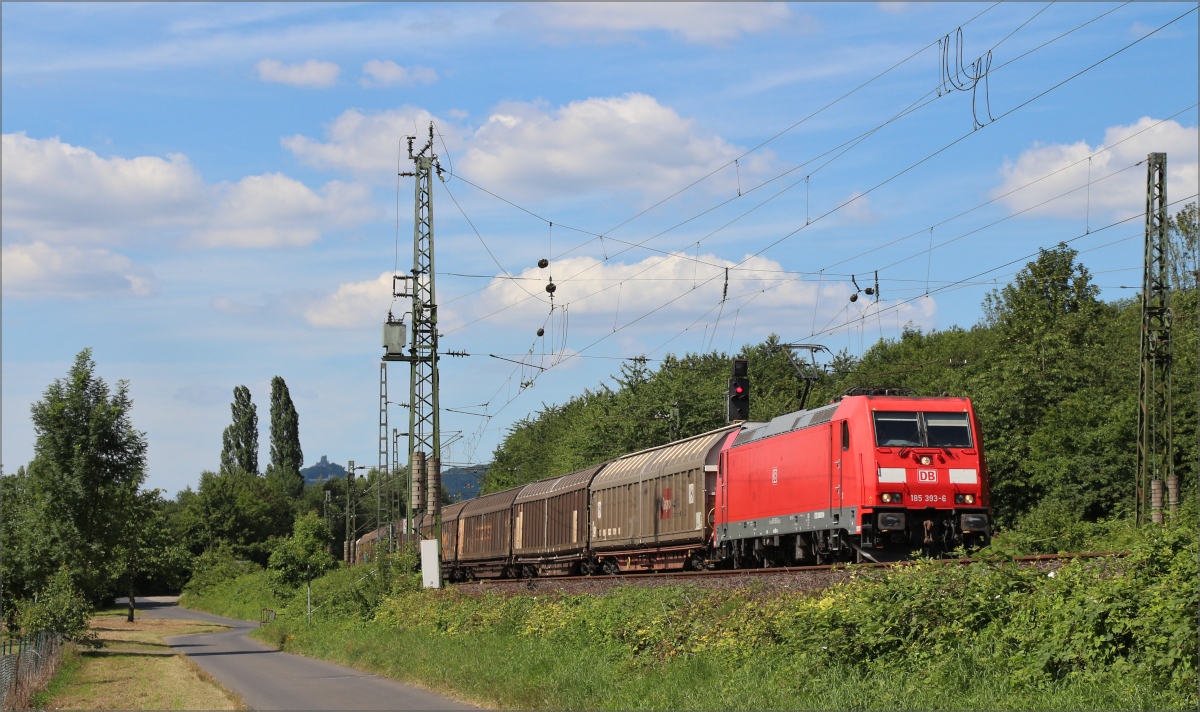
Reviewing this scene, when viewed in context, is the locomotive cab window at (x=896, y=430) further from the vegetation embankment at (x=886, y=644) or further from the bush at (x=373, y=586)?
the bush at (x=373, y=586)

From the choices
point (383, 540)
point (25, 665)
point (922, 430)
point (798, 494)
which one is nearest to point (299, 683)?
point (25, 665)

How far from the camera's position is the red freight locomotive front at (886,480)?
21.1m

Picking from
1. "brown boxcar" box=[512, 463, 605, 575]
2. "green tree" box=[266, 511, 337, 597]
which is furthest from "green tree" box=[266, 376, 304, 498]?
"brown boxcar" box=[512, 463, 605, 575]

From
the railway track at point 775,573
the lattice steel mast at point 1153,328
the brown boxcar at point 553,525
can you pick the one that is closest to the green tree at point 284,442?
the brown boxcar at point 553,525

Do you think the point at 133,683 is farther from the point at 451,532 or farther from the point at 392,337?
the point at 451,532

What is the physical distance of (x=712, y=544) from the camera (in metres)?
29.0

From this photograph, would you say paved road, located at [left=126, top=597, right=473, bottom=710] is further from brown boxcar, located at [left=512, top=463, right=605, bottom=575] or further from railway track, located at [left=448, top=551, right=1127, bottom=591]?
brown boxcar, located at [left=512, top=463, right=605, bottom=575]

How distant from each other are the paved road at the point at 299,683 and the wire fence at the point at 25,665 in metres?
3.92

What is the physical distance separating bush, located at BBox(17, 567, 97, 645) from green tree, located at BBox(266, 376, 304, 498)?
94.4 metres

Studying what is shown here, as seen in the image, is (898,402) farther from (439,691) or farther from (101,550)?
(101,550)

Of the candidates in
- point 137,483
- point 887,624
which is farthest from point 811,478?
point 137,483

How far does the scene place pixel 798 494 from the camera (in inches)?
938

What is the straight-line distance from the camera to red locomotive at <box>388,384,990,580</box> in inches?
837

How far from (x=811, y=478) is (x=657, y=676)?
8517mm
